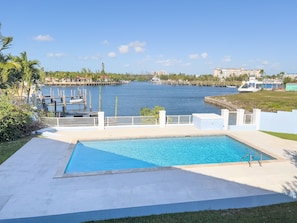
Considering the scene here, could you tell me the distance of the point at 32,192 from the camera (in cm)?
540

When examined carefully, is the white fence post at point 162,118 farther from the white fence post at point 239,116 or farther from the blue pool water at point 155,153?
the white fence post at point 239,116

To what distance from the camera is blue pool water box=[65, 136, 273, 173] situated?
8.20 meters

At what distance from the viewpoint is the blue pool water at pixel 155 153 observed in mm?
Result: 8203

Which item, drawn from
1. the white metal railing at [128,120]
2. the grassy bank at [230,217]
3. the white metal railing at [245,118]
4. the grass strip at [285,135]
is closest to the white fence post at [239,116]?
the white metal railing at [245,118]

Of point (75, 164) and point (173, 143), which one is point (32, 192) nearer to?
point (75, 164)

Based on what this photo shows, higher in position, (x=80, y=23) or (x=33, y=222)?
(x=80, y=23)

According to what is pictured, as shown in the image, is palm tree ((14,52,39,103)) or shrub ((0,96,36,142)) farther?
palm tree ((14,52,39,103))

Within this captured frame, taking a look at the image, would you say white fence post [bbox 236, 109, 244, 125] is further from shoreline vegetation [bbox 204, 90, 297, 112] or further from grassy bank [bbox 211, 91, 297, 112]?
grassy bank [bbox 211, 91, 297, 112]

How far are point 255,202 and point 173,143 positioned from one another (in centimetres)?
576

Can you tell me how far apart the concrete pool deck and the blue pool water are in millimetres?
944

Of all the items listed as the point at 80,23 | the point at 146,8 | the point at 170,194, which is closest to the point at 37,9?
the point at 80,23

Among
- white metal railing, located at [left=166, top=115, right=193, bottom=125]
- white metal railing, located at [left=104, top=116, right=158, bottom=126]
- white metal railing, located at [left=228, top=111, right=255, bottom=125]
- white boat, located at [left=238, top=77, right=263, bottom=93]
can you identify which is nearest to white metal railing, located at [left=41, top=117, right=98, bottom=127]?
white metal railing, located at [left=104, top=116, right=158, bottom=126]

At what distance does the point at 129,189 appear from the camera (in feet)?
18.3

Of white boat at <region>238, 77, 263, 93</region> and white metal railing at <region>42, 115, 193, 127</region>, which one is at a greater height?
white boat at <region>238, 77, 263, 93</region>
